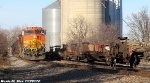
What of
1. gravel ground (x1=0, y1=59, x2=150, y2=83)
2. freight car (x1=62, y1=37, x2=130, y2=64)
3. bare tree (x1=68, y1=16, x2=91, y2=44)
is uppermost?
bare tree (x1=68, y1=16, x2=91, y2=44)

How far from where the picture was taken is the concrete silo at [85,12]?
→ 95.3 metres

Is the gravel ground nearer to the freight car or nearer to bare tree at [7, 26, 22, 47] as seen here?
the freight car

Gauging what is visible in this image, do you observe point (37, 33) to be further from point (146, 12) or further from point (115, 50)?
point (146, 12)

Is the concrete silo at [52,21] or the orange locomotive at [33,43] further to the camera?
the concrete silo at [52,21]

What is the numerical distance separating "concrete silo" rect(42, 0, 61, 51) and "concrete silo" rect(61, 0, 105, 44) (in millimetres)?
4556

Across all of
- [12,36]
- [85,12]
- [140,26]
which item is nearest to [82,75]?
[140,26]

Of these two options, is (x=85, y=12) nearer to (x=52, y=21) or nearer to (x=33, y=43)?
(x=52, y=21)

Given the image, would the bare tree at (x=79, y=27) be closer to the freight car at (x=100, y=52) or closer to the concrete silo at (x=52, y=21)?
the concrete silo at (x=52, y=21)

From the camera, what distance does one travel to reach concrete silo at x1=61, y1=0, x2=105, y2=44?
95312 millimetres

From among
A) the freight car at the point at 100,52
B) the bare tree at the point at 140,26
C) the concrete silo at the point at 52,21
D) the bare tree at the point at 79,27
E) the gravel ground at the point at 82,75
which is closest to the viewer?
the gravel ground at the point at 82,75

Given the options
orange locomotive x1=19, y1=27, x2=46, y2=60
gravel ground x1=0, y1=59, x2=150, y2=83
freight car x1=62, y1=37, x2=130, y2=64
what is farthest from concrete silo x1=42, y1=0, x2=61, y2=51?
gravel ground x1=0, y1=59, x2=150, y2=83

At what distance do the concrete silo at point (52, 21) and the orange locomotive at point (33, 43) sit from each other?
60028mm

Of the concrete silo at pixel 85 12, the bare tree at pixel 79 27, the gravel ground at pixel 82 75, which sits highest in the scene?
the concrete silo at pixel 85 12

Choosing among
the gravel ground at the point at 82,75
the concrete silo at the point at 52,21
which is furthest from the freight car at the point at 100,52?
the concrete silo at the point at 52,21
